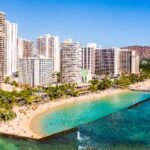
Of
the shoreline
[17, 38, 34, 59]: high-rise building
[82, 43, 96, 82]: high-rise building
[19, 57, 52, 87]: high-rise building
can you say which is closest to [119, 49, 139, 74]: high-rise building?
[82, 43, 96, 82]: high-rise building

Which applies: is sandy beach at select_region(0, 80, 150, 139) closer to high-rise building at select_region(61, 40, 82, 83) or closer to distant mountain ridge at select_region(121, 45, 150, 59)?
high-rise building at select_region(61, 40, 82, 83)

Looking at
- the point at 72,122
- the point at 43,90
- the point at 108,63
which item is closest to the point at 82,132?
the point at 72,122

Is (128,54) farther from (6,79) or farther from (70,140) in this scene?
(70,140)

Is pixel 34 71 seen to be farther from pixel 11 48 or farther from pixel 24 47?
pixel 24 47

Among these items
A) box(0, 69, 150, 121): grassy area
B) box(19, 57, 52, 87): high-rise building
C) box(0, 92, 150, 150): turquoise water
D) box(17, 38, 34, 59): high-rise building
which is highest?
box(17, 38, 34, 59): high-rise building

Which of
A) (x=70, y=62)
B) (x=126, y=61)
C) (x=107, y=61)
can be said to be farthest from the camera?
(x=126, y=61)

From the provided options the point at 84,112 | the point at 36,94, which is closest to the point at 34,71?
the point at 36,94

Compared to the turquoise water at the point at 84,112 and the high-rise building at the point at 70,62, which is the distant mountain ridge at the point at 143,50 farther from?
the turquoise water at the point at 84,112
